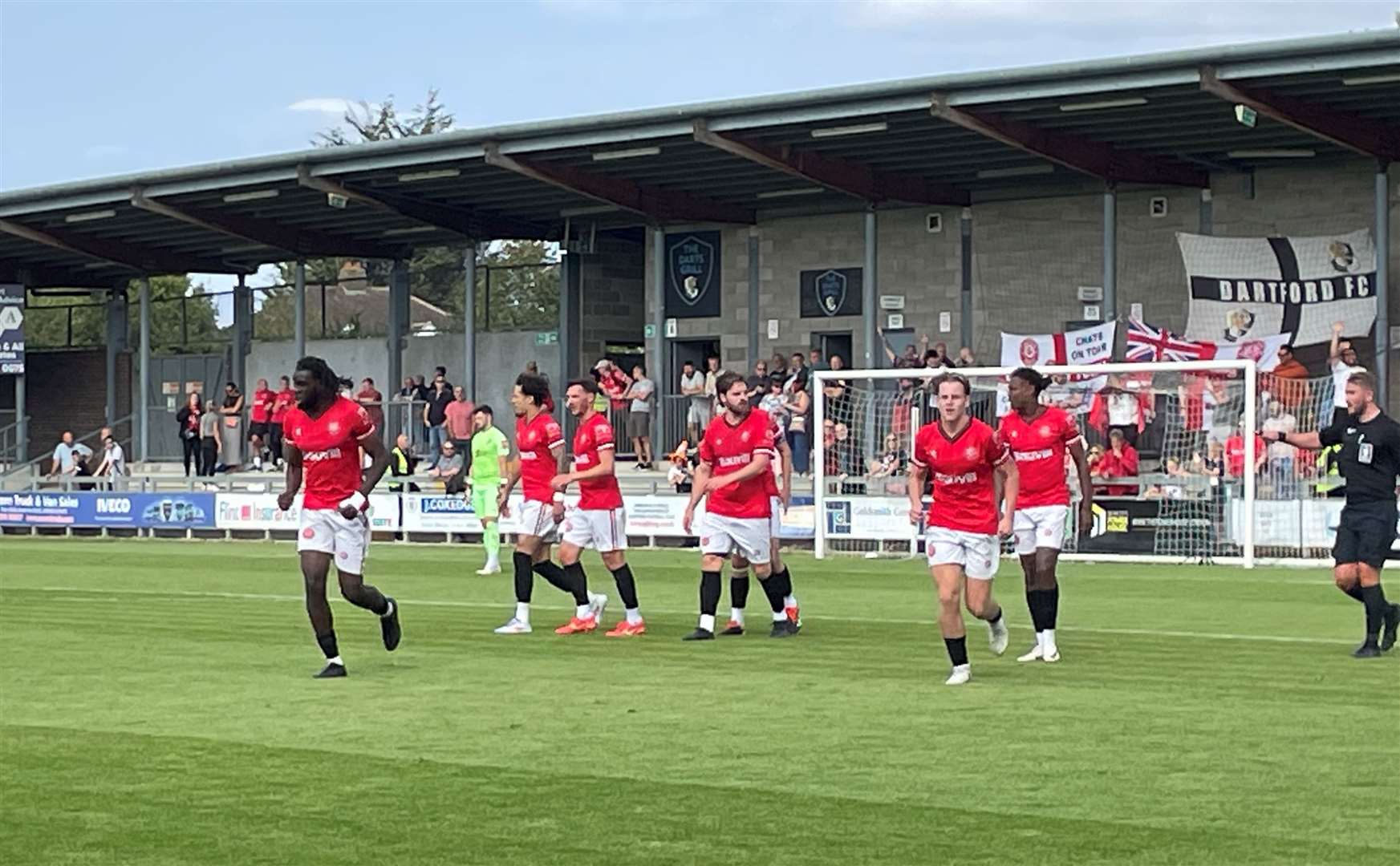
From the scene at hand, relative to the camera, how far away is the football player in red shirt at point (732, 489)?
16172 millimetres

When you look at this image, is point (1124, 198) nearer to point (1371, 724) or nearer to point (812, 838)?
point (1371, 724)

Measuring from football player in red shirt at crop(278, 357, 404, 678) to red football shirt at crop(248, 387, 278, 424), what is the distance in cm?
2958

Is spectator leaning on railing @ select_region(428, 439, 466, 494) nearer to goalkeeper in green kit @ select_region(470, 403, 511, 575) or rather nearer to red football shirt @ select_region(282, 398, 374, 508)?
goalkeeper in green kit @ select_region(470, 403, 511, 575)

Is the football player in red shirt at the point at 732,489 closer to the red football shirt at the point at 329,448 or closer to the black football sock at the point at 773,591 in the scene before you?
the black football sock at the point at 773,591

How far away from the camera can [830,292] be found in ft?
131

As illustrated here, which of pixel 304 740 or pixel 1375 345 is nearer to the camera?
pixel 304 740

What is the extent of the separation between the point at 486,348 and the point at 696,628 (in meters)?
30.0

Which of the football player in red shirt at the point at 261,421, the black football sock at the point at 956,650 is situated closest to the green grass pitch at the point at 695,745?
the black football sock at the point at 956,650

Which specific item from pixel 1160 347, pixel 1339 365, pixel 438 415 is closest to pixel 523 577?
pixel 1339 365

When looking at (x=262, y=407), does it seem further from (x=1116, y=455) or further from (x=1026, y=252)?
(x=1116, y=455)

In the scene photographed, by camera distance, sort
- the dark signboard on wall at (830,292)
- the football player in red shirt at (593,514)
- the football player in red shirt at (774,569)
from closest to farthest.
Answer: the football player in red shirt at (774,569) → the football player in red shirt at (593,514) → the dark signboard on wall at (830,292)

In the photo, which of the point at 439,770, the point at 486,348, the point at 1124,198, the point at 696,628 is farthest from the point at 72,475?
A: the point at 439,770

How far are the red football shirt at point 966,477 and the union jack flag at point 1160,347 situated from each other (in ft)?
65.0

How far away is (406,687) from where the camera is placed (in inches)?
523
